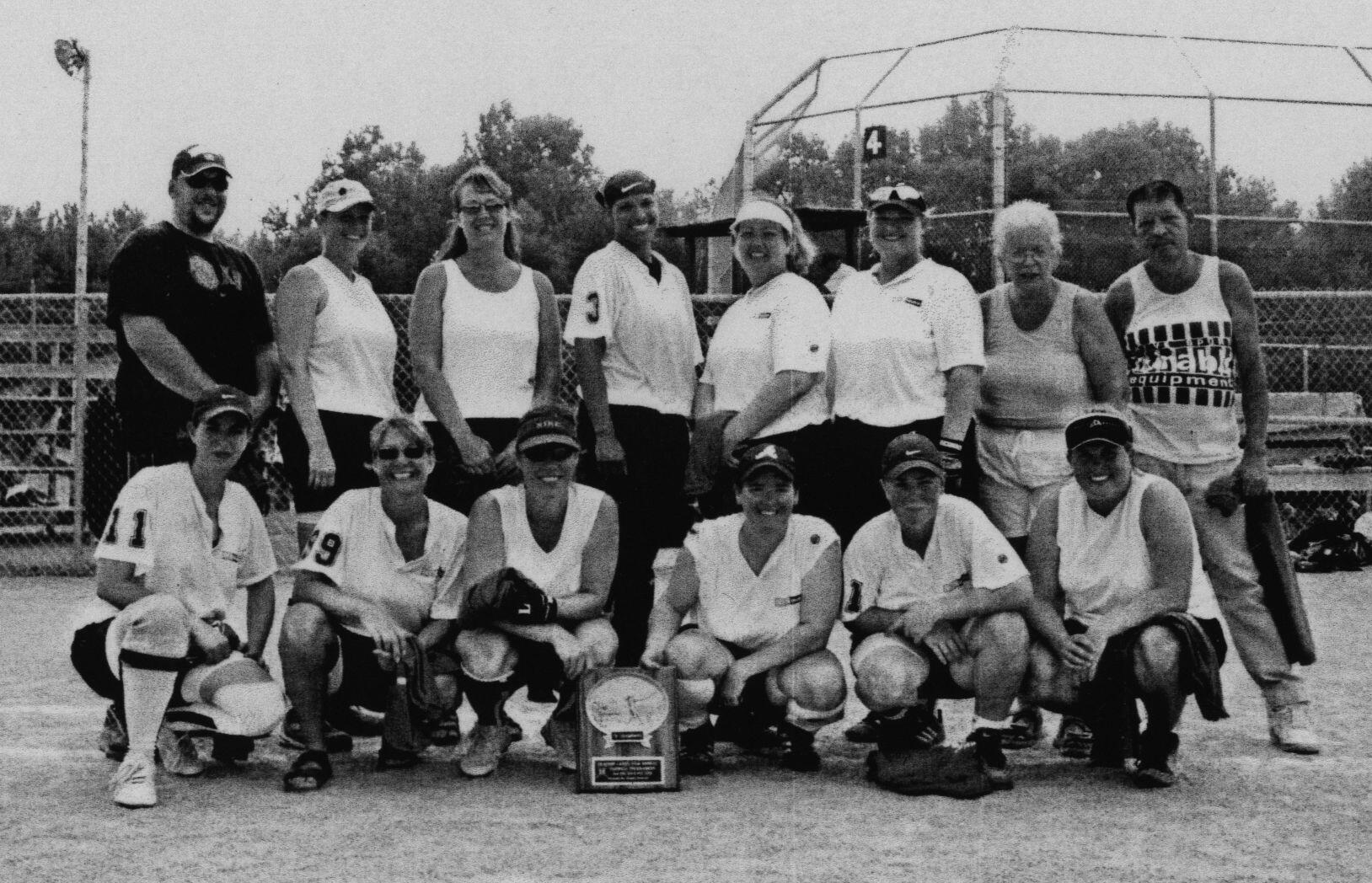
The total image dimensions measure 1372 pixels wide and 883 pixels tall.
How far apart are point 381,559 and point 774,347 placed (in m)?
1.55

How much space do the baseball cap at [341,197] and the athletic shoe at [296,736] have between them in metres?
1.83

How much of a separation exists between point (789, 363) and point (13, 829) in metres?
2.82

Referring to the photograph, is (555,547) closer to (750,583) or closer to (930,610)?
(750,583)

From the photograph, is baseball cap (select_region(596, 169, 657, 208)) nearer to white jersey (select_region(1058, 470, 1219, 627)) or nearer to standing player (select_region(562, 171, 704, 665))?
standing player (select_region(562, 171, 704, 665))

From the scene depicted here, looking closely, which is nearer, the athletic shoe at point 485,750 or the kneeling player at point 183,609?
the kneeling player at point 183,609

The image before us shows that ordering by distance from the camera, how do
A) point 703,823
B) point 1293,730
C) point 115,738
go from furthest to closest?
1. point 1293,730
2. point 115,738
3. point 703,823

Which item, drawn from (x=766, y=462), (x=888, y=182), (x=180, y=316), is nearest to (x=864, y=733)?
(x=766, y=462)

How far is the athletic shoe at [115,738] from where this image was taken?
Answer: 16.0 feet

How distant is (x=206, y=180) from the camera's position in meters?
5.30

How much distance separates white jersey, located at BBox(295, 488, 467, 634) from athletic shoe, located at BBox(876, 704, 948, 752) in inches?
57.7

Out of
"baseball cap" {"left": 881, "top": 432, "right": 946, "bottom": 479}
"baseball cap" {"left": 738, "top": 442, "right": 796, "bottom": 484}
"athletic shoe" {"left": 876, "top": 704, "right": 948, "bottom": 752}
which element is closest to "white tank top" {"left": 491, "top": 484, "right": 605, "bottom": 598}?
"baseball cap" {"left": 738, "top": 442, "right": 796, "bottom": 484}

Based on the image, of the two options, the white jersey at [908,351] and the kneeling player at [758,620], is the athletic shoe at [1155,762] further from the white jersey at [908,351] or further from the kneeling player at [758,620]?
the white jersey at [908,351]

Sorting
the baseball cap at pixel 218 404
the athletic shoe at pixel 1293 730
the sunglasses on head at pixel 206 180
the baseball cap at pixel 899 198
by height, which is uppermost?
the sunglasses on head at pixel 206 180

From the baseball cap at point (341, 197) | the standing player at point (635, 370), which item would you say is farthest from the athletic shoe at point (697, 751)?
the baseball cap at point (341, 197)
